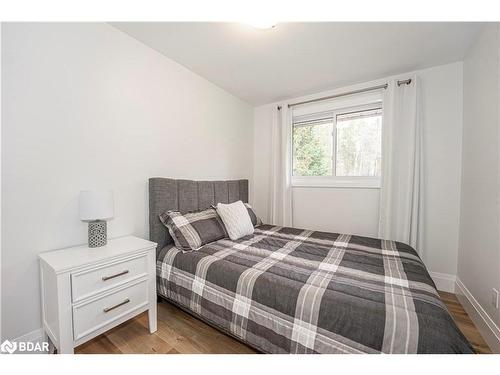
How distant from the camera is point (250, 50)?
6.56ft

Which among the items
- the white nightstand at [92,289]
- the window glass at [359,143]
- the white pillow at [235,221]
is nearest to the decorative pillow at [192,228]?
the white pillow at [235,221]

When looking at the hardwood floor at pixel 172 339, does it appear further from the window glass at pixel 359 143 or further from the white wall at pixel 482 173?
the window glass at pixel 359 143

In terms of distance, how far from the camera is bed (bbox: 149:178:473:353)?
0.94 metres

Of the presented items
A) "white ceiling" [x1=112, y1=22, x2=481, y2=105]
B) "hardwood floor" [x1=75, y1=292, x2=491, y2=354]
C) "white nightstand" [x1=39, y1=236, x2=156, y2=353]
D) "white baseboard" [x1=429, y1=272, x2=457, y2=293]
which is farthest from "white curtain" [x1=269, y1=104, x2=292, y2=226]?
"white nightstand" [x1=39, y1=236, x2=156, y2=353]

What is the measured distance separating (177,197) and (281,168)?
1.68 metres

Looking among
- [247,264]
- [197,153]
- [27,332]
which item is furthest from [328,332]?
[197,153]

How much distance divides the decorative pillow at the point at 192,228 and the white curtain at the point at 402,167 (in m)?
1.96

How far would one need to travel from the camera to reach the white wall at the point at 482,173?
4.89 feet

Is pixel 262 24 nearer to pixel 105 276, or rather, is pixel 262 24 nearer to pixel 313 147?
pixel 313 147

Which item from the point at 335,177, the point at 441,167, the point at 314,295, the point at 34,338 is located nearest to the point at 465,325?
the point at 441,167

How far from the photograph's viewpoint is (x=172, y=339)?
1501 millimetres

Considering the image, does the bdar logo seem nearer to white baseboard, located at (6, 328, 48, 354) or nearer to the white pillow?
white baseboard, located at (6, 328, 48, 354)
